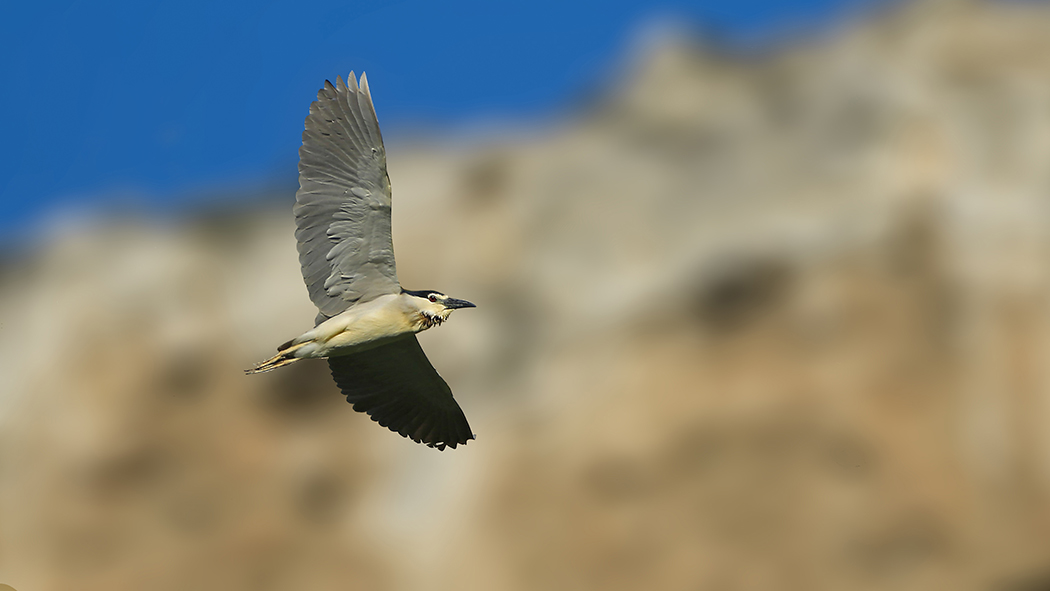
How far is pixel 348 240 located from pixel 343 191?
272 millimetres

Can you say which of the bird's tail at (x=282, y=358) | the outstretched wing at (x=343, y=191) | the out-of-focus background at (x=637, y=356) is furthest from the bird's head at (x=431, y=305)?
the out-of-focus background at (x=637, y=356)

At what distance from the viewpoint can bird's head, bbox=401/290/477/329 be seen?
6.03 m

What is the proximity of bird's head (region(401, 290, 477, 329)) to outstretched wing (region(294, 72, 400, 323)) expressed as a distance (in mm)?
231

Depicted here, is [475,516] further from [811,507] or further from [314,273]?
[314,273]

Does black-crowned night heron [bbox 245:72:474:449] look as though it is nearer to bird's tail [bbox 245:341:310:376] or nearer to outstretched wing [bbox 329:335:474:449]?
bird's tail [bbox 245:341:310:376]

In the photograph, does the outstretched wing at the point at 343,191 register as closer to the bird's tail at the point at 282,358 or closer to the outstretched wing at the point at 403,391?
the bird's tail at the point at 282,358

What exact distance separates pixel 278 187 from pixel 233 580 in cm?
512

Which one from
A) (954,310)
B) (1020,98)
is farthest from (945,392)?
(1020,98)

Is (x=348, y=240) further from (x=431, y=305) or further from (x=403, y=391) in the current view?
(x=403, y=391)

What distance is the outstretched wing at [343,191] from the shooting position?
5.95 metres

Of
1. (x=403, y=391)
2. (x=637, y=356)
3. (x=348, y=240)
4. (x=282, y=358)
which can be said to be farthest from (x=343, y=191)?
(x=637, y=356)

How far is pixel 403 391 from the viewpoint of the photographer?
685 centimetres

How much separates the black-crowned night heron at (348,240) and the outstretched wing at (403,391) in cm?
24

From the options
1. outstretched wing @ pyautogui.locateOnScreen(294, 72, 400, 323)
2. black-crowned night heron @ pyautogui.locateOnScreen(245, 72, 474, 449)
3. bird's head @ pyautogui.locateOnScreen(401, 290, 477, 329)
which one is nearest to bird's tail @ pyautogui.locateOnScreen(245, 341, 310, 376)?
black-crowned night heron @ pyautogui.locateOnScreen(245, 72, 474, 449)
